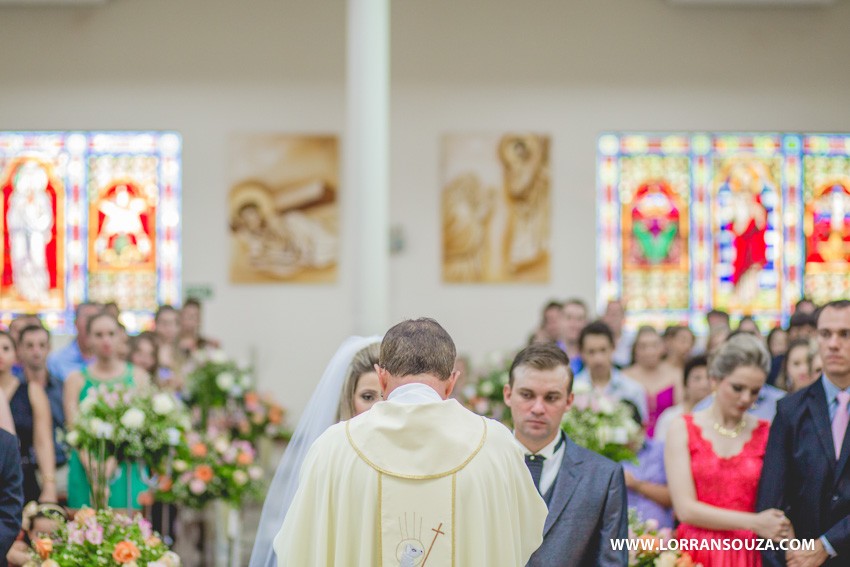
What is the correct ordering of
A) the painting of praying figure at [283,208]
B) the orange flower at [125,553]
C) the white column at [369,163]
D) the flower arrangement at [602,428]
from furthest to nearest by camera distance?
1. the painting of praying figure at [283,208]
2. the white column at [369,163]
3. the flower arrangement at [602,428]
4. the orange flower at [125,553]

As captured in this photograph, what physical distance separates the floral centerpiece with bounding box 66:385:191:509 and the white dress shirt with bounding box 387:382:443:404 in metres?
3.88

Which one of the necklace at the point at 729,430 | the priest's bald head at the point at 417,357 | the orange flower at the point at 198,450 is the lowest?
the orange flower at the point at 198,450

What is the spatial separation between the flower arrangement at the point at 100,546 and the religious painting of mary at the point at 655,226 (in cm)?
961

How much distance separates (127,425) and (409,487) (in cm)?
A: 394

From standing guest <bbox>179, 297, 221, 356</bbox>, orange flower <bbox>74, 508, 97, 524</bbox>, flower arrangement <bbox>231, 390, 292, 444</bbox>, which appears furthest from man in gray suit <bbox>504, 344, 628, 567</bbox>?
standing guest <bbox>179, 297, 221, 356</bbox>

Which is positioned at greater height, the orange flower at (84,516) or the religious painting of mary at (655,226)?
the religious painting of mary at (655,226)

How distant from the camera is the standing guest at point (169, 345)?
31.5ft

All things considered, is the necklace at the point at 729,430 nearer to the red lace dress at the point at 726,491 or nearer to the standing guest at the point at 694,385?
the red lace dress at the point at 726,491

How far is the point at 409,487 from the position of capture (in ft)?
10.3

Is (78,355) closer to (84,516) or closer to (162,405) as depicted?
(162,405)

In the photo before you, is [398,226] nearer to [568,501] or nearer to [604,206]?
[604,206]

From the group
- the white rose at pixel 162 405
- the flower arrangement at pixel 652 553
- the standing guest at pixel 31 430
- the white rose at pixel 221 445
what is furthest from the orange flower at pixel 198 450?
the flower arrangement at pixel 652 553

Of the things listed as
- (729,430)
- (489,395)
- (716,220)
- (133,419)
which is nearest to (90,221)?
(489,395)

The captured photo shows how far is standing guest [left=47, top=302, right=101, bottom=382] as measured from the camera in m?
9.65
